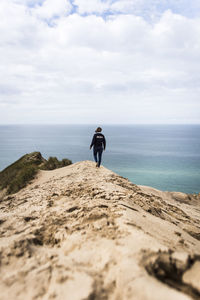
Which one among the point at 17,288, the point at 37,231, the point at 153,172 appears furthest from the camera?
the point at 153,172

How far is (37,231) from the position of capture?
3.99m

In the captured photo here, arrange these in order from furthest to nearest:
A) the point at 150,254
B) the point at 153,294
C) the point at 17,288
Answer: the point at 150,254, the point at 17,288, the point at 153,294

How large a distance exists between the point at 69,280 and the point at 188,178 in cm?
4960

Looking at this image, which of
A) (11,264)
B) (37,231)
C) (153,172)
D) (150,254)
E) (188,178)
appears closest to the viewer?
(150,254)

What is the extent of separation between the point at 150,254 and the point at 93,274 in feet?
2.88

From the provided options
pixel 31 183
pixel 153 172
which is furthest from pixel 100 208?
pixel 153 172

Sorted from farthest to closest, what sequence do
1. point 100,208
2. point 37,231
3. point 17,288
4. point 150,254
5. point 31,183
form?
point 31,183, point 100,208, point 37,231, point 150,254, point 17,288

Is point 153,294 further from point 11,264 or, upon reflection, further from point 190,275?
point 11,264

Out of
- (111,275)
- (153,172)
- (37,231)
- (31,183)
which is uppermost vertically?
(111,275)

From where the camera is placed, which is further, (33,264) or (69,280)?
(33,264)

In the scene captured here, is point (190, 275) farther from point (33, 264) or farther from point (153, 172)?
point (153, 172)

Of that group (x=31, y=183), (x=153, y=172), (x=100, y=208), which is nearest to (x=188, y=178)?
(x=153, y=172)

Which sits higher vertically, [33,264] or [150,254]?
[150,254]

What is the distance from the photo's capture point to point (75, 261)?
2889 millimetres
